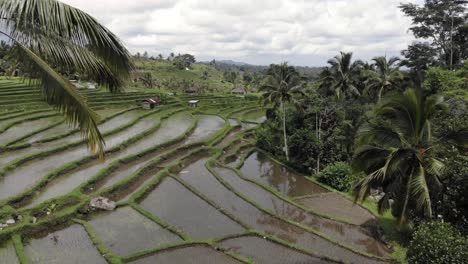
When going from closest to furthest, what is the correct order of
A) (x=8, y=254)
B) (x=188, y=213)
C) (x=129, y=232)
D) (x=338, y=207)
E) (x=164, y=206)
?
(x=8, y=254) → (x=129, y=232) → (x=188, y=213) → (x=164, y=206) → (x=338, y=207)

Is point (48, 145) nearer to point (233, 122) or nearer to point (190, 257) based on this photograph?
point (190, 257)

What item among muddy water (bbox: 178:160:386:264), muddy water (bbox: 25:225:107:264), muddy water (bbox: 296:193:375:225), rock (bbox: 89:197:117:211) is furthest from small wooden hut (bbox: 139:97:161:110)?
muddy water (bbox: 25:225:107:264)

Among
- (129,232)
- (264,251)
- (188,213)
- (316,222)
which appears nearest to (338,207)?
(316,222)

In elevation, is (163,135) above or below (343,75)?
below

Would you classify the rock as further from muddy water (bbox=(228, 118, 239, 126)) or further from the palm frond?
muddy water (bbox=(228, 118, 239, 126))

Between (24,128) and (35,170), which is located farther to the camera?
(24,128)

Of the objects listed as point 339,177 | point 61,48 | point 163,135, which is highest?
point 61,48

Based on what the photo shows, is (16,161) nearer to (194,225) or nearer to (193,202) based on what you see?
(193,202)
